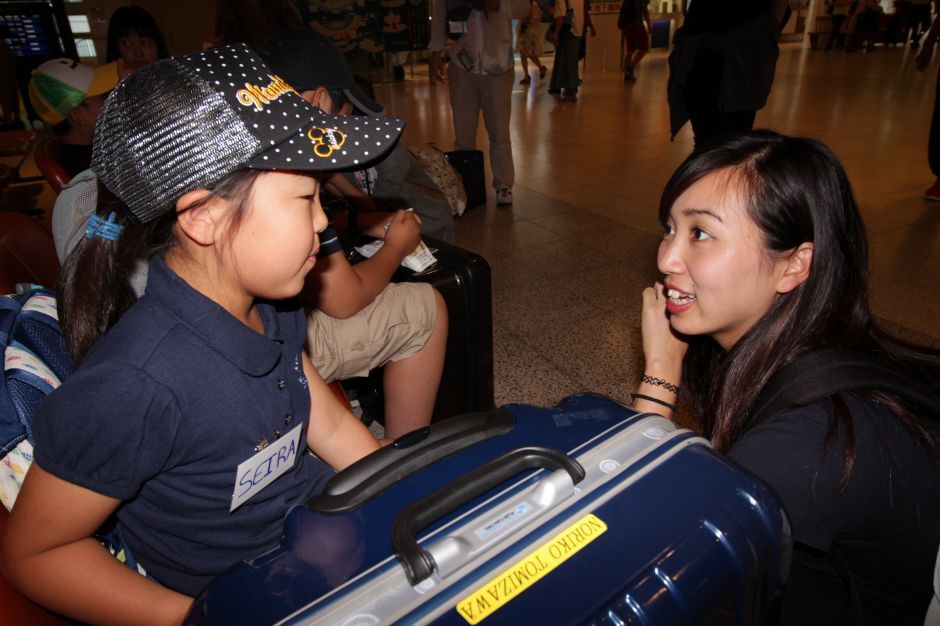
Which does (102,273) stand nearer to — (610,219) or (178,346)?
(178,346)

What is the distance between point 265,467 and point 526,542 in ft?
1.80

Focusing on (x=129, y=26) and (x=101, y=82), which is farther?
(x=129, y=26)

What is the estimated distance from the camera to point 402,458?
771 mm

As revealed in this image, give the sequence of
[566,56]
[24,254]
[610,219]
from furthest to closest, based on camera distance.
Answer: [566,56] < [610,219] < [24,254]

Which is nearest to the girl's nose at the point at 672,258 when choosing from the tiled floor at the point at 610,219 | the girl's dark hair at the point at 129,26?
the tiled floor at the point at 610,219

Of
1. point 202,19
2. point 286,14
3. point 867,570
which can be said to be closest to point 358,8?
point 286,14

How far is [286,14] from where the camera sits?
4.64m

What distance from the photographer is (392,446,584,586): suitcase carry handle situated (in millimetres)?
599

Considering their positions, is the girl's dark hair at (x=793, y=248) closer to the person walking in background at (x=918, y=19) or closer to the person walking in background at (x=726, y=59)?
the person walking in background at (x=726, y=59)

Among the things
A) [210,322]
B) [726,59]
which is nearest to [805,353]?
[210,322]

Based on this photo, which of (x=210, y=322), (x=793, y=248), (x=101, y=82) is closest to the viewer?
(x=210, y=322)

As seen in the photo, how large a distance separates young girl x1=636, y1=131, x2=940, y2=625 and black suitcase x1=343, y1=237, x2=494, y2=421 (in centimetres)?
82

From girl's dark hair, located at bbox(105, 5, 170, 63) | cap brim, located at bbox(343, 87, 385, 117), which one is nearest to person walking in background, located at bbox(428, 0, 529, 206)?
girl's dark hair, located at bbox(105, 5, 170, 63)

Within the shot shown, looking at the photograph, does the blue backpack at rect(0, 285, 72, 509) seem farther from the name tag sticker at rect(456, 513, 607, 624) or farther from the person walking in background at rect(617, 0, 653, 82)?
the person walking in background at rect(617, 0, 653, 82)
